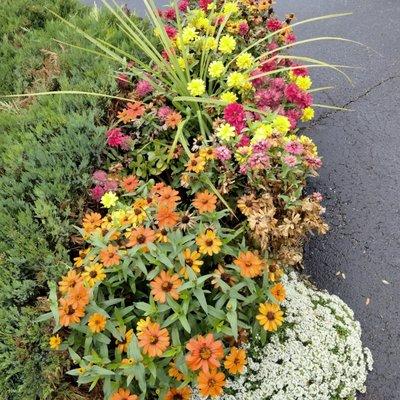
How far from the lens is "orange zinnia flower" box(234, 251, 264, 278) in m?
2.15

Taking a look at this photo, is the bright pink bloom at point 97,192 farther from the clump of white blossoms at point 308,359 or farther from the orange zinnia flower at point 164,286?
the clump of white blossoms at point 308,359

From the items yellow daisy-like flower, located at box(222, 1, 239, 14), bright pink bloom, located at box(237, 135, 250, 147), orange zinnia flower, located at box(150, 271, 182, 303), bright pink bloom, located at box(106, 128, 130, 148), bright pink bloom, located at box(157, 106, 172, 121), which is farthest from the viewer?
yellow daisy-like flower, located at box(222, 1, 239, 14)

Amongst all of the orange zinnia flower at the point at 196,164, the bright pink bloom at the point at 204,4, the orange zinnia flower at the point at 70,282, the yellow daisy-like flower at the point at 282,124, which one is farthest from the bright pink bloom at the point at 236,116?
the bright pink bloom at the point at 204,4

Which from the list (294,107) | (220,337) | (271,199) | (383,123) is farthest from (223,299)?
(383,123)

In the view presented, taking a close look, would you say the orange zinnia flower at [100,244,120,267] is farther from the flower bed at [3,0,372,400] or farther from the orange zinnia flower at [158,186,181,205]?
the orange zinnia flower at [158,186,181,205]

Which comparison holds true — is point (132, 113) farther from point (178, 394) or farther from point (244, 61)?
point (178, 394)

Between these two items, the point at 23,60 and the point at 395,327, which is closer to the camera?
the point at 395,327

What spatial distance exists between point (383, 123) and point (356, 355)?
1840 millimetres

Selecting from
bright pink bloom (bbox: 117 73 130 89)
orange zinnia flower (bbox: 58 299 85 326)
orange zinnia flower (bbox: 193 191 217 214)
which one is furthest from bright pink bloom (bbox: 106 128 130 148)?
orange zinnia flower (bbox: 58 299 85 326)

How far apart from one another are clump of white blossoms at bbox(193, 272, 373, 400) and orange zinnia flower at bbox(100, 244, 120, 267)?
Result: 723 mm

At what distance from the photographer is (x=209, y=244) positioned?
7.21 ft

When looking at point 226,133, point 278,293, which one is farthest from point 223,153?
point 278,293

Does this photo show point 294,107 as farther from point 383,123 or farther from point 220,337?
point 220,337

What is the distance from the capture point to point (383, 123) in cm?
375
